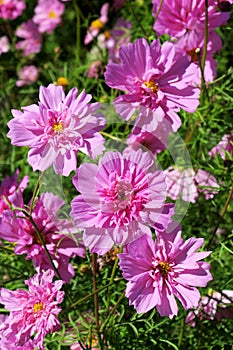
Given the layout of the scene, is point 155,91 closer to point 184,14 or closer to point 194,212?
point 184,14

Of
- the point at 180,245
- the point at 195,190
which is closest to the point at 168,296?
the point at 180,245

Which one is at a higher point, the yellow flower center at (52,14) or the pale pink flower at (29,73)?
the yellow flower center at (52,14)

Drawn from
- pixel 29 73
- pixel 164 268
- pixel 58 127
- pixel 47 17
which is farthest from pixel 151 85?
pixel 47 17

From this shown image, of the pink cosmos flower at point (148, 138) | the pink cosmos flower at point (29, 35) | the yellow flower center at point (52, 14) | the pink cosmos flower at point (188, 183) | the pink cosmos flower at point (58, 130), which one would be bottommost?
the pink cosmos flower at point (188, 183)

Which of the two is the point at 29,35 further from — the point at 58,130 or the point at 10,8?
the point at 58,130

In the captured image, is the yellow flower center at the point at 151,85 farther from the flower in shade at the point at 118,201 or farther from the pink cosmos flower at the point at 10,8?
the pink cosmos flower at the point at 10,8

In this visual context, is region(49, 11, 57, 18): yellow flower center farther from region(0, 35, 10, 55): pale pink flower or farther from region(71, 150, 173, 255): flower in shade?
region(71, 150, 173, 255): flower in shade

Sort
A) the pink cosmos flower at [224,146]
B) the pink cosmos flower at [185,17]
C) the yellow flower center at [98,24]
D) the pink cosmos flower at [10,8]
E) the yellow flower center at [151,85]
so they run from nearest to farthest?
the yellow flower center at [151,85]
the pink cosmos flower at [185,17]
the pink cosmos flower at [224,146]
the pink cosmos flower at [10,8]
the yellow flower center at [98,24]

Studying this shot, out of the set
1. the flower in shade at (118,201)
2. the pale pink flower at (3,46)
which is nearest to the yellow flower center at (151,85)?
the flower in shade at (118,201)
